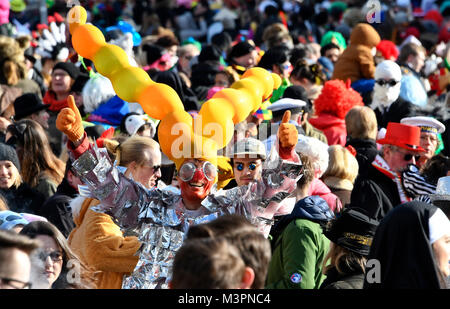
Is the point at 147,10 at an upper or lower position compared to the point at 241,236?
upper

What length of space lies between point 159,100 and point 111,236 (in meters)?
0.86

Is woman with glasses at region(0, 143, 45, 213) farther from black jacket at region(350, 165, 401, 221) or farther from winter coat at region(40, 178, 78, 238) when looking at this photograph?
black jacket at region(350, 165, 401, 221)

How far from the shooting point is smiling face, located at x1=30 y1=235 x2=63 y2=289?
3.51 m

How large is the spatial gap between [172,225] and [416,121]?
2953mm

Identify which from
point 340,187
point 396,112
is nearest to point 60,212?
point 340,187

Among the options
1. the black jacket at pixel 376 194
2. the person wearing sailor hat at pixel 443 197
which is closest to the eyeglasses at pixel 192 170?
the person wearing sailor hat at pixel 443 197

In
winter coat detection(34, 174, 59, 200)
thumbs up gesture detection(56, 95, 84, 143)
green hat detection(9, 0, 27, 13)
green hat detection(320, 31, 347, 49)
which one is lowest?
winter coat detection(34, 174, 59, 200)

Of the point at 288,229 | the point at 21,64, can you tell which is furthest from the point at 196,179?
the point at 21,64

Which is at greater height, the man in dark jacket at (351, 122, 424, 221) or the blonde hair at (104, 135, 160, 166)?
the blonde hair at (104, 135, 160, 166)

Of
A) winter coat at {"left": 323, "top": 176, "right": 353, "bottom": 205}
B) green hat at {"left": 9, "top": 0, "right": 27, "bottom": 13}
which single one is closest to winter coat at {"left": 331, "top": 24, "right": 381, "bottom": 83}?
winter coat at {"left": 323, "top": 176, "right": 353, "bottom": 205}

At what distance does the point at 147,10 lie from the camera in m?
16.2

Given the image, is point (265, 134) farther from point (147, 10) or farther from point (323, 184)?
point (147, 10)

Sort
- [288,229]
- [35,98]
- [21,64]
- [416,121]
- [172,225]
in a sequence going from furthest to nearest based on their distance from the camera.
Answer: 1. [21,64]
2. [35,98]
3. [416,121]
4. [288,229]
5. [172,225]

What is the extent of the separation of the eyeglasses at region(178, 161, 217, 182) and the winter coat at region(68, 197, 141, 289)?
603 millimetres
